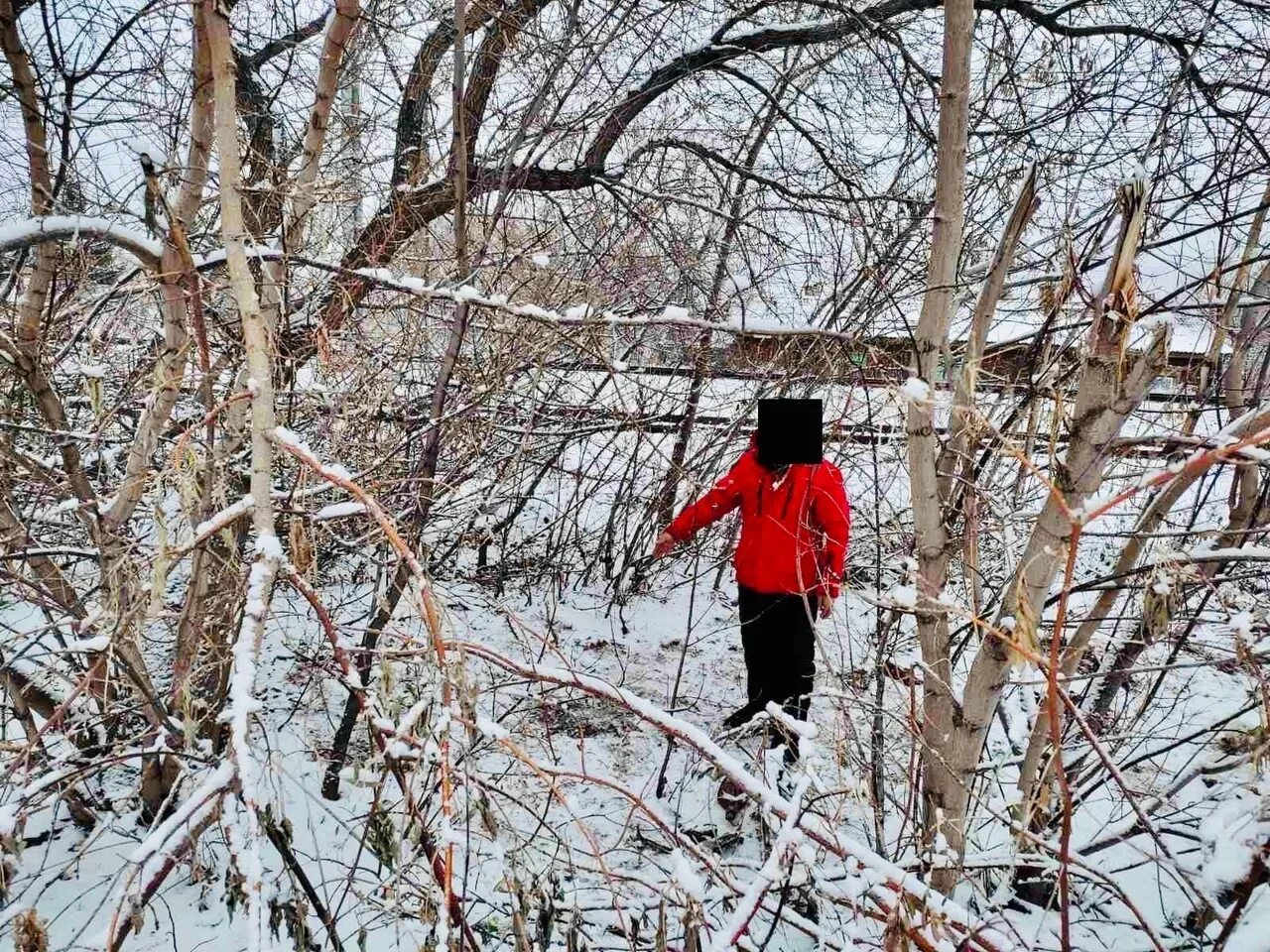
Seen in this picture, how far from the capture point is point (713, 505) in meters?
3.60

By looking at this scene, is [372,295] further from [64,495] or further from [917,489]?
[917,489]

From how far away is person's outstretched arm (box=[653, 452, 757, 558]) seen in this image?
357 cm

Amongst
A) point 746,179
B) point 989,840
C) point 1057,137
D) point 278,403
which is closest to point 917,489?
point 989,840

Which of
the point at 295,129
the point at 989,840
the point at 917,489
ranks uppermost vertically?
the point at 295,129

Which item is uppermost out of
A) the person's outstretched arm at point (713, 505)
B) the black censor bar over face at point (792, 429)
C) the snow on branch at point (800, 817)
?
the black censor bar over face at point (792, 429)

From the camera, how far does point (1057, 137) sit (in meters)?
3.74

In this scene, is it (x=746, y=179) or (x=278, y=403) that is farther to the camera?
(x=746, y=179)

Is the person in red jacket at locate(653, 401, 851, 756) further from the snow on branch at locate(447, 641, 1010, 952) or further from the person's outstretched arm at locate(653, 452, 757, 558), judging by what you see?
the snow on branch at locate(447, 641, 1010, 952)

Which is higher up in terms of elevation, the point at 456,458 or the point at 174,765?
the point at 456,458

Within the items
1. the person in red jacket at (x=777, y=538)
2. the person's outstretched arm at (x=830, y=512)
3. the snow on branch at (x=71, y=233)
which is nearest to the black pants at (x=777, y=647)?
the person in red jacket at (x=777, y=538)

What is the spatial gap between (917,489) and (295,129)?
143 inches

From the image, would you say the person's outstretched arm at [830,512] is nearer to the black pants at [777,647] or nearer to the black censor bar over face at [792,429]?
the black censor bar over face at [792,429]

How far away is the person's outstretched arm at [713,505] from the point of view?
3.57 m

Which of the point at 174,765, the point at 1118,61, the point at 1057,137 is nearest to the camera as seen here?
→ the point at 174,765
